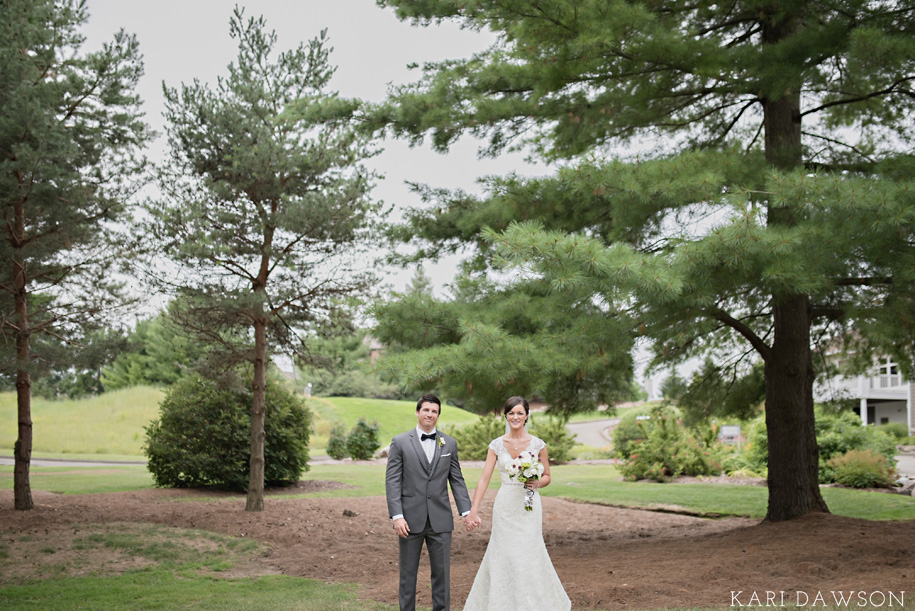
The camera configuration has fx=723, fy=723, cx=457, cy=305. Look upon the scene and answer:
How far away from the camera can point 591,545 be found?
396 inches

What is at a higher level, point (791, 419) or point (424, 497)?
point (791, 419)

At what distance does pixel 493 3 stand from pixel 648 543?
23.2ft

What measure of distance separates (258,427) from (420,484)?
7.84 m

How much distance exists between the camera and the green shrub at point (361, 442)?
26.3 meters

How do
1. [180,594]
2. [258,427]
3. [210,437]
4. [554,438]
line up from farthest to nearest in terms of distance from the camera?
[554,438], [210,437], [258,427], [180,594]

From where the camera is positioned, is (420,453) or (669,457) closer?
(420,453)

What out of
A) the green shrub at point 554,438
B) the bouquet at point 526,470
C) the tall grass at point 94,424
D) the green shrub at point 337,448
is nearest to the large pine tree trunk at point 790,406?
the bouquet at point 526,470

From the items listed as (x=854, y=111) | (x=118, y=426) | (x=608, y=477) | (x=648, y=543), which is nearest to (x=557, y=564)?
(x=648, y=543)

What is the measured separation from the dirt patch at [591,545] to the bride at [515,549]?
47.8 inches

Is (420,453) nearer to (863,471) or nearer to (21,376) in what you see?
(21,376)

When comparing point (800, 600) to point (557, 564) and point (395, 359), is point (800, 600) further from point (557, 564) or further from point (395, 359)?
point (395, 359)

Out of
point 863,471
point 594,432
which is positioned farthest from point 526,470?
→ point 594,432

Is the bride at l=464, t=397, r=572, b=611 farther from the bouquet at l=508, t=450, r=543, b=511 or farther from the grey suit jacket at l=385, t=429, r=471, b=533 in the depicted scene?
the grey suit jacket at l=385, t=429, r=471, b=533

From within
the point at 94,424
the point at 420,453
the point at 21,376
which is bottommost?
the point at 94,424
